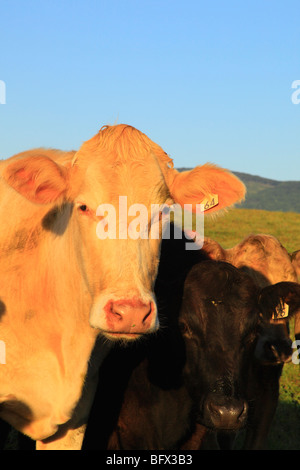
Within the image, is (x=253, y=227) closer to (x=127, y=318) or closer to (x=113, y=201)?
(x=113, y=201)

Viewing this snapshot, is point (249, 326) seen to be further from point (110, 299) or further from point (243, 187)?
point (110, 299)

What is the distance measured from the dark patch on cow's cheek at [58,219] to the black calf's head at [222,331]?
48.6 inches

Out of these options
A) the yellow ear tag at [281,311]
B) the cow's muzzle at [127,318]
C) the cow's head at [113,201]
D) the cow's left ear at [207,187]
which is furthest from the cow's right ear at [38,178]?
the yellow ear tag at [281,311]

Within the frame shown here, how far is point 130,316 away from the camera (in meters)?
3.75

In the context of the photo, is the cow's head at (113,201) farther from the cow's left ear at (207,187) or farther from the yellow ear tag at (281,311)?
the yellow ear tag at (281,311)

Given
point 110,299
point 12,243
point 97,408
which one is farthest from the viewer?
point 97,408

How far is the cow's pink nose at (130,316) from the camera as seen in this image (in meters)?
3.76

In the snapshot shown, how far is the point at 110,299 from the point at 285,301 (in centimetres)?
198

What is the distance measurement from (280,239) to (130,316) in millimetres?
22626

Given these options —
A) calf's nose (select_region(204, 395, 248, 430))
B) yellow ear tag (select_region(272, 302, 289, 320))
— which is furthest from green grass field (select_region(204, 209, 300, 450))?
calf's nose (select_region(204, 395, 248, 430))

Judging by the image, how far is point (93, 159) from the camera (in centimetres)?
434

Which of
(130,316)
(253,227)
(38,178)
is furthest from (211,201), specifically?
(253,227)
